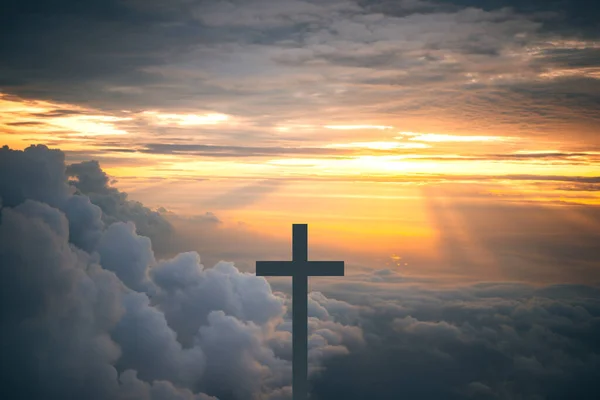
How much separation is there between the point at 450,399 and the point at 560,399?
27378mm

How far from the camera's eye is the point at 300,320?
2656 cm

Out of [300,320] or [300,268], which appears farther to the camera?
[300,268]

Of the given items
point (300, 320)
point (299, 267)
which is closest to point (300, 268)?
point (299, 267)

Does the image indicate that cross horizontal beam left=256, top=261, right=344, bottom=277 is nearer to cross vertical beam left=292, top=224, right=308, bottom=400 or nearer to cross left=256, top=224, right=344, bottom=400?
cross left=256, top=224, right=344, bottom=400

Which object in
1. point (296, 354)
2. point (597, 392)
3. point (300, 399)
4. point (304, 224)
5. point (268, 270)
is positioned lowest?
point (597, 392)

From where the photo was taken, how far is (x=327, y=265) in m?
27.6

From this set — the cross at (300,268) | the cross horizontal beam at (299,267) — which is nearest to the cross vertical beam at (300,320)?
the cross at (300,268)

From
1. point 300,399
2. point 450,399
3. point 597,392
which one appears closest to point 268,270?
point 300,399

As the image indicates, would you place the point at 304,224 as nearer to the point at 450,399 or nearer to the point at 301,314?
the point at 301,314

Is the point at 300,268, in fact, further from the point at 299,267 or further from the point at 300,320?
the point at 300,320

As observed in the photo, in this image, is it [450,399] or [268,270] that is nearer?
[268,270]

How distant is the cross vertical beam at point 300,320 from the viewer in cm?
2623

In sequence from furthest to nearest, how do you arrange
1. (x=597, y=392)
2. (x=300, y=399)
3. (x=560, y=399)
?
(x=597, y=392)
(x=560, y=399)
(x=300, y=399)

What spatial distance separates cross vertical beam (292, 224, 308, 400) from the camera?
26234 mm
